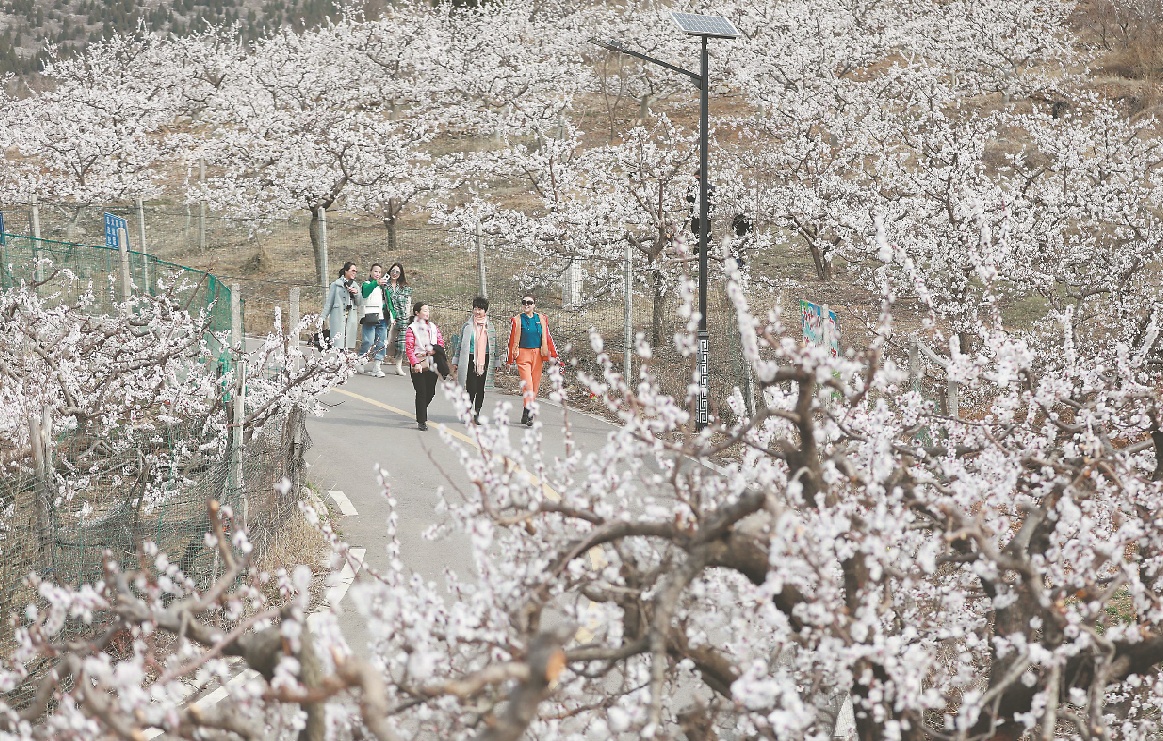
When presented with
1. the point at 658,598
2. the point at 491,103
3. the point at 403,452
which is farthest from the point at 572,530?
the point at 491,103

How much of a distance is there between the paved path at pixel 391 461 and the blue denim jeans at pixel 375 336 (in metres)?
0.46

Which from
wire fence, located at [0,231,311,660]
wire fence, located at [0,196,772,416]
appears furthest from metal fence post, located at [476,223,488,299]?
wire fence, located at [0,231,311,660]

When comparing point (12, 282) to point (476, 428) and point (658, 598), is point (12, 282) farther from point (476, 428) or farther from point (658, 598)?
point (658, 598)

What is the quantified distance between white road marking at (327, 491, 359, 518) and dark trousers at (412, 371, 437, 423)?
2.67 meters

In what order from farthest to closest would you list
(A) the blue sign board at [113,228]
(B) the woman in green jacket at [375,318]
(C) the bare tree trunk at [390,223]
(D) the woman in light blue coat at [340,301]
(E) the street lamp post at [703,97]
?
1. (C) the bare tree trunk at [390,223]
2. (B) the woman in green jacket at [375,318]
3. (D) the woman in light blue coat at [340,301]
4. (A) the blue sign board at [113,228]
5. (E) the street lamp post at [703,97]

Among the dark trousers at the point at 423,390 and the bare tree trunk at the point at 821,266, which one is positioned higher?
the bare tree trunk at the point at 821,266

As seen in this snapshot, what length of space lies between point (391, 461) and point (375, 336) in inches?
222

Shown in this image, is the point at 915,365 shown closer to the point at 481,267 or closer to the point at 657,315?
the point at 657,315

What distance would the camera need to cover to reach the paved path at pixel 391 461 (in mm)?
10508

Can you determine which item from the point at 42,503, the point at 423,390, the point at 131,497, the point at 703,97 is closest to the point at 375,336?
the point at 423,390

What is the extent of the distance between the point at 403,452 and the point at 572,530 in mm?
9547

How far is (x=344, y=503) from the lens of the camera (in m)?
12.2

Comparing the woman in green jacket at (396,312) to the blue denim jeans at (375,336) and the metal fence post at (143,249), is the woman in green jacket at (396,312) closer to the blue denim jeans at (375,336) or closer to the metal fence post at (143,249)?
the blue denim jeans at (375,336)

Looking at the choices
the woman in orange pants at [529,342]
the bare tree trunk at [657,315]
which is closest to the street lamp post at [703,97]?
the woman in orange pants at [529,342]
